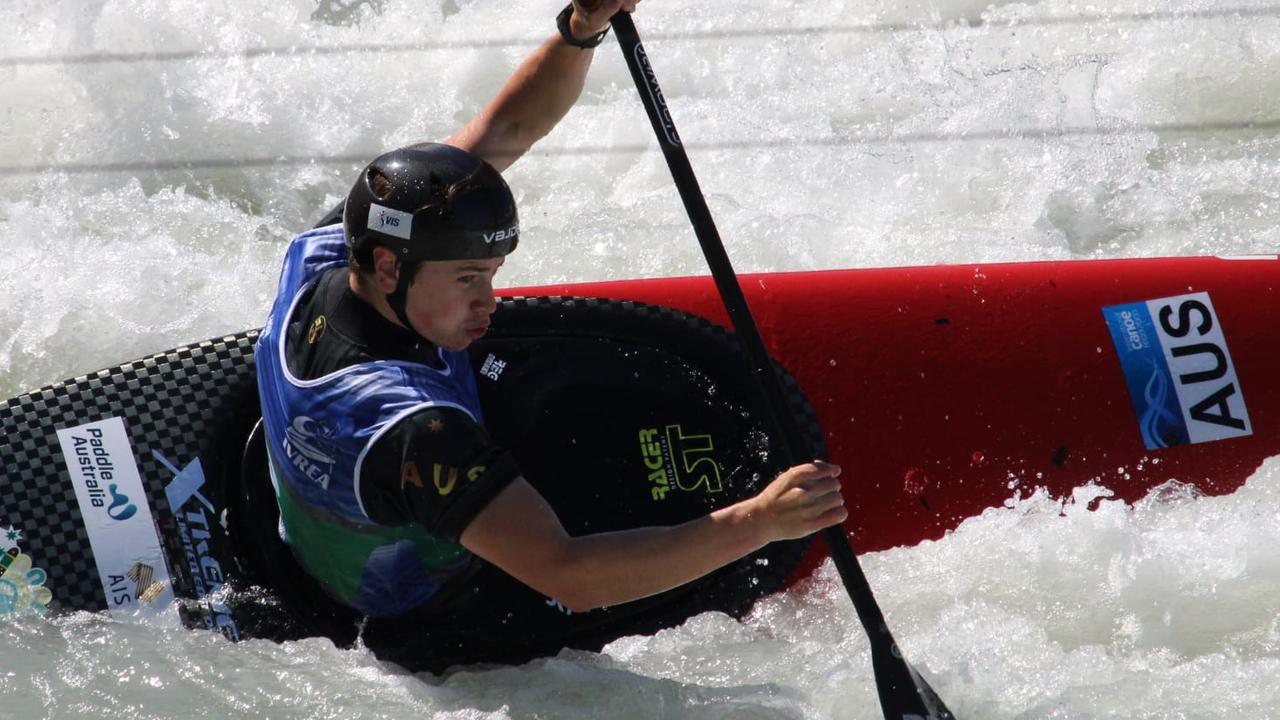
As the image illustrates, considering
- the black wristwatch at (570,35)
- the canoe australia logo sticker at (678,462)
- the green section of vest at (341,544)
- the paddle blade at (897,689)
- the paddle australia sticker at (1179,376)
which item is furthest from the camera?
the paddle australia sticker at (1179,376)

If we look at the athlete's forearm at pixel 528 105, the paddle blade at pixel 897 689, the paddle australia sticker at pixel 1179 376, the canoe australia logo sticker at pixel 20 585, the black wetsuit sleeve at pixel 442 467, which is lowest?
the paddle blade at pixel 897 689

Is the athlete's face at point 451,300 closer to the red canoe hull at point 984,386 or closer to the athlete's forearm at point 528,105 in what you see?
the athlete's forearm at point 528,105

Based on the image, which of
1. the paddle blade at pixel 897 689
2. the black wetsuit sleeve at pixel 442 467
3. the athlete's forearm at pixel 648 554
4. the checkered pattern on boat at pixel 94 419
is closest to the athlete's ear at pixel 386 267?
the black wetsuit sleeve at pixel 442 467

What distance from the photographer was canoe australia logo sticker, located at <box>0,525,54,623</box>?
2.31m

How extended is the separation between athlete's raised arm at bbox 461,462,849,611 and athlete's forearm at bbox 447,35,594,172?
0.86 m

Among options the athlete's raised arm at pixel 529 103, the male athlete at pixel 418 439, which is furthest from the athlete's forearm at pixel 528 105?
the male athlete at pixel 418 439

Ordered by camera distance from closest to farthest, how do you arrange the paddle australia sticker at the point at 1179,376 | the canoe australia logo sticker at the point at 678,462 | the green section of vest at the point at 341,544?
the green section of vest at the point at 341,544 < the canoe australia logo sticker at the point at 678,462 < the paddle australia sticker at the point at 1179,376

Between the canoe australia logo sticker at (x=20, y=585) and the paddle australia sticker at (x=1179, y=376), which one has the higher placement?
the canoe australia logo sticker at (x=20, y=585)

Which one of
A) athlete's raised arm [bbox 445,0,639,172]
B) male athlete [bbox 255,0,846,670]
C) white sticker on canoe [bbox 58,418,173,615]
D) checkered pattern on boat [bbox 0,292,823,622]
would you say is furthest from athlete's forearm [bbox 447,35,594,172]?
white sticker on canoe [bbox 58,418,173,615]

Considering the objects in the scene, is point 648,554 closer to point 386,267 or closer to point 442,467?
point 442,467

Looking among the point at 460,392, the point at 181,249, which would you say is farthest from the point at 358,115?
the point at 460,392

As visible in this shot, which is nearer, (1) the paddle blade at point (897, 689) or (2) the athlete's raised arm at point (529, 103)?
(1) the paddle blade at point (897, 689)

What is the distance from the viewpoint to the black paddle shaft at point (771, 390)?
204 centimetres

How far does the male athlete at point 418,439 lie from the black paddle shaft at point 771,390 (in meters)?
0.16
